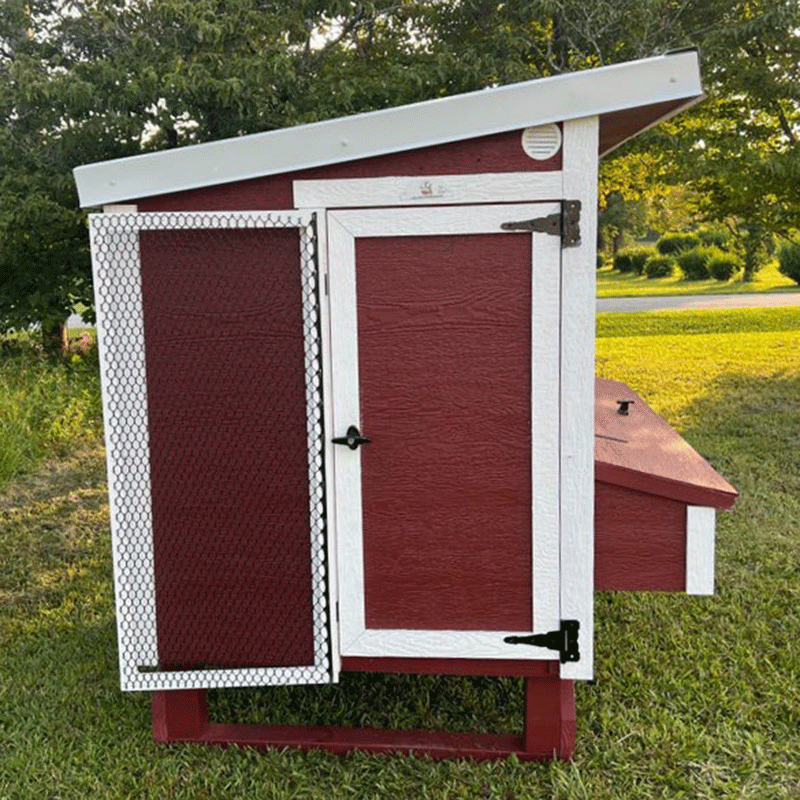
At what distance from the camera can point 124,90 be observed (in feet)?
25.6

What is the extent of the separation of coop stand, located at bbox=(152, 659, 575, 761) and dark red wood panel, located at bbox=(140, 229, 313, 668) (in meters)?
0.23

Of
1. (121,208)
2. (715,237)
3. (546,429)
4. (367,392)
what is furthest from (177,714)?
(715,237)

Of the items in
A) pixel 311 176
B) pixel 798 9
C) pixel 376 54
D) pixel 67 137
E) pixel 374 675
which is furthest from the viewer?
pixel 376 54

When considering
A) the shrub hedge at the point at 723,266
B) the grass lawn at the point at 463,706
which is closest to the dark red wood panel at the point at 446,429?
the grass lawn at the point at 463,706

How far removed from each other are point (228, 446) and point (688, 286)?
81.0 feet

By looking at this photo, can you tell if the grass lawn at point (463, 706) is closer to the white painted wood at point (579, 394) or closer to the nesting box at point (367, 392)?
the nesting box at point (367, 392)

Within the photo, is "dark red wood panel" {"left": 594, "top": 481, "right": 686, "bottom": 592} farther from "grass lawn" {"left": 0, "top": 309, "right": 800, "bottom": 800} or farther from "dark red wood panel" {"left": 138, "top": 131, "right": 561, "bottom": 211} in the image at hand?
"dark red wood panel" {"left": 138, "top": 131, "right": 561, "bottom": 211}

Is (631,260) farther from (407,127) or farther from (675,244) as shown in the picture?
(407,127)

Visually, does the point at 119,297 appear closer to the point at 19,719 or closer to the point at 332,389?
the point at 332,389

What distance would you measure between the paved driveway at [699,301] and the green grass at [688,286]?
1397mm

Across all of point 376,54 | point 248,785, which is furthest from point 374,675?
point 376,54

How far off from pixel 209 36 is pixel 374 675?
20.4 feet

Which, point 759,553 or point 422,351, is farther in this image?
point 759,553

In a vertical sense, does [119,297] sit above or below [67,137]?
below
